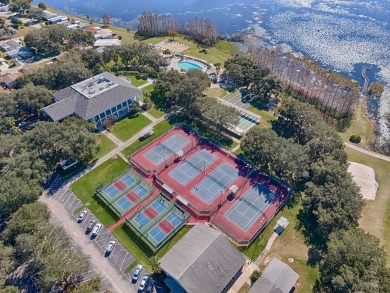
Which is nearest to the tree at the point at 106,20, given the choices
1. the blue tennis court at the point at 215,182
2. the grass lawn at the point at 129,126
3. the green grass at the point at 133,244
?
the grass lawn at the point at 129,126

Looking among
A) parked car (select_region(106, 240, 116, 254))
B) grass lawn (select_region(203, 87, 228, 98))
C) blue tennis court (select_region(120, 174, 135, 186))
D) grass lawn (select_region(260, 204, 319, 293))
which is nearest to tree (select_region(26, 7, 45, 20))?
grass lawn (select_region(203, 87, 228, 98))

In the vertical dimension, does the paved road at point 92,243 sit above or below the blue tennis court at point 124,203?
below

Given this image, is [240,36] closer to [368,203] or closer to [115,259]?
[368,203]

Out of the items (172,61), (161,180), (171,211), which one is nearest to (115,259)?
(171,211)

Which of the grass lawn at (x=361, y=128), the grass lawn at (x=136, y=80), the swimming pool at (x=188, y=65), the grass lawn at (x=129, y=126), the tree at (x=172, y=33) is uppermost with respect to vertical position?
the tree at (x=172, y=33)

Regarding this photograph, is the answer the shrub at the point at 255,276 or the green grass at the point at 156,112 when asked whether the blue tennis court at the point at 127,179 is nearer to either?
the green grass at the point at 156,112

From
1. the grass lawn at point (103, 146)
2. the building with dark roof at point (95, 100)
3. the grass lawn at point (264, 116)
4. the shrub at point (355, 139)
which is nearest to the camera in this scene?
the grass lawn at point (103, 146)
